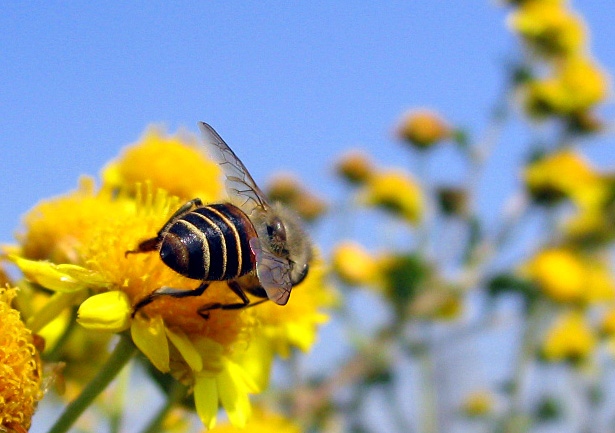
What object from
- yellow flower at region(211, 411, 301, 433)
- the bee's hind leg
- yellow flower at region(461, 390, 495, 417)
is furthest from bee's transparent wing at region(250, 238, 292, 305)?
yellow flower at region(461, 390, 495, 417)

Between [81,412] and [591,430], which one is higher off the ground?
[591,430]

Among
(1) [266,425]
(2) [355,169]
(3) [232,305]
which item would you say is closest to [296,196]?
(2) [355,169]

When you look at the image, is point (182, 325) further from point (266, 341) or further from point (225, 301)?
point (266, 341)

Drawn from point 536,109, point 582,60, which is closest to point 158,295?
point 536,109

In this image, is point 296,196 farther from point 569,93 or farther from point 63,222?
point 63,222

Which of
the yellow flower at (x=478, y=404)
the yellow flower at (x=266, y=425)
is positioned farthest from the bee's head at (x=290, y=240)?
the yellow flower at (x=478, y=404)

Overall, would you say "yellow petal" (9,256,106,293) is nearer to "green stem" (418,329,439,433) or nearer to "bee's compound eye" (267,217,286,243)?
"bee's compound eye" (267,217,286,243)
